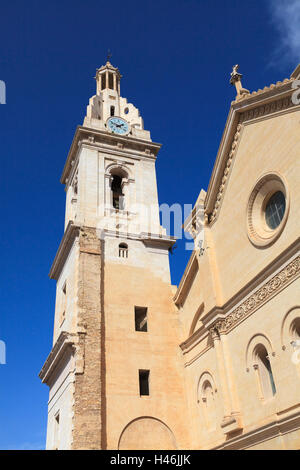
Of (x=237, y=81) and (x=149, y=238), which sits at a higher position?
(x=237, y=81)

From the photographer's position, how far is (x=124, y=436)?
2119cm

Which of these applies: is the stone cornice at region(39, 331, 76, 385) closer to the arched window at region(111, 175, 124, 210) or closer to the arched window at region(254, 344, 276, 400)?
the arched window at region(254, 344, 276, 400)

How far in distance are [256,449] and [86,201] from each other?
17.0 metres

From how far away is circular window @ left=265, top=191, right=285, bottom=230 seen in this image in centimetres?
1814

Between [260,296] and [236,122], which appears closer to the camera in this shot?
[260,296]

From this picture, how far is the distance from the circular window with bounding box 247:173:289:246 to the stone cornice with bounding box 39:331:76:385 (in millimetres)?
9592

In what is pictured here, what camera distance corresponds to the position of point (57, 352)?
23531 mm

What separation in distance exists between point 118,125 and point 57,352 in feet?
56.3

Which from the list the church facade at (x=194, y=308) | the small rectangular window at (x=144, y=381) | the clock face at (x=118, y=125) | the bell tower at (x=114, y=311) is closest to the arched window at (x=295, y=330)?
the church facade at (x=194, y=308)

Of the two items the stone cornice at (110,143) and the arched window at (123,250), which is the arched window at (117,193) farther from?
the arched window at (123,250)

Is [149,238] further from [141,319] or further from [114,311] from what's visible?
[114,311]

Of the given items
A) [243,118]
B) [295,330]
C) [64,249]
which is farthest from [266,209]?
[64,249]
